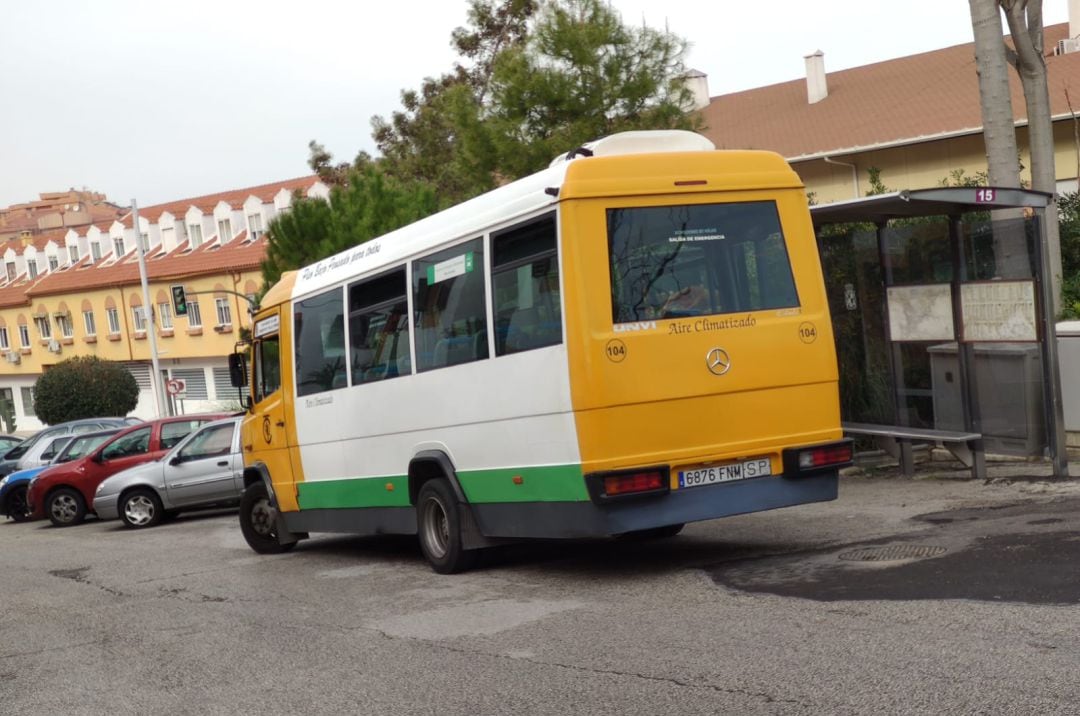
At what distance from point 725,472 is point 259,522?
278 inches

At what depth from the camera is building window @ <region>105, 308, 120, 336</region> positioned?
215 ft

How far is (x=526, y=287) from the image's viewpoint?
9.62m

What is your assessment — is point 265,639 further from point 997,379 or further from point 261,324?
point 997,379

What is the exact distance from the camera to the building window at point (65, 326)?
70062mm

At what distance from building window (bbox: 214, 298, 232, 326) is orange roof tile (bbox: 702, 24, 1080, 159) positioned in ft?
76.2

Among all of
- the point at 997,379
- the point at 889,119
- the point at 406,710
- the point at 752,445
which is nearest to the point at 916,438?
the point at 997,379

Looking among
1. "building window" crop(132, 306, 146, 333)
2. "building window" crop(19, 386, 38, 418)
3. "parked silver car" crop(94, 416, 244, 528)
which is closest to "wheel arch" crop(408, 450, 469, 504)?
"parked silver car" crop(94, 416, 244, 528)

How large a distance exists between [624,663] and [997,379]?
777 centimetres

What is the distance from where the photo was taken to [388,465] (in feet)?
38.8

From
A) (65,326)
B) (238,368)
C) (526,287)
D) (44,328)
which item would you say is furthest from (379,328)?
(44,328)

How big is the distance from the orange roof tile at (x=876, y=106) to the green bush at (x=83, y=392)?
28.4 meters

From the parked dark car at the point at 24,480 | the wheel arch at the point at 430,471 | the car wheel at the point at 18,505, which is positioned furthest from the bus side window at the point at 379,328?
the car wheel at the point at 18,505

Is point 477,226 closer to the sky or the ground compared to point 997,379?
closer to the sky

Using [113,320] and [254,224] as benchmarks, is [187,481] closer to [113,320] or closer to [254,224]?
[254,224]
